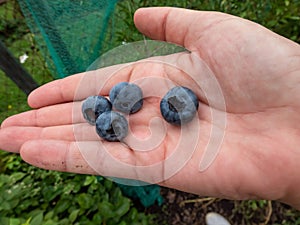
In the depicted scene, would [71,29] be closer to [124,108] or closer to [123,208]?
[124,108]

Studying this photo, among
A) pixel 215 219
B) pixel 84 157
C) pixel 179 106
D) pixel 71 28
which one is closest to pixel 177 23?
pixel 179 106

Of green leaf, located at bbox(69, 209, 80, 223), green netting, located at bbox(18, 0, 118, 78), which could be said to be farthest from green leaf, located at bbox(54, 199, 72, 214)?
green netting, located at bbox(18, 0, 118, 78)

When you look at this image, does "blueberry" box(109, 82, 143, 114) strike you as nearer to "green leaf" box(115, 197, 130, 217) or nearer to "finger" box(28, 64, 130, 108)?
"finger" box(28, 64, 130, 108)

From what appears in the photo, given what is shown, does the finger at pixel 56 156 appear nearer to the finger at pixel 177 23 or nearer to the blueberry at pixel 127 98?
the blueberry at pixel 127 98

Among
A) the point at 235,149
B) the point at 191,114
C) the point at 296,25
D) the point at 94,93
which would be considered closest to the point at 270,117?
the point at 235,149

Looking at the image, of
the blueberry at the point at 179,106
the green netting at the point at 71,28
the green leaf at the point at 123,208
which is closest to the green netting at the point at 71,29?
the green netting at the point at 71,28

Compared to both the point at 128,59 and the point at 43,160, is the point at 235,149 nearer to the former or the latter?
the point at 43,160
